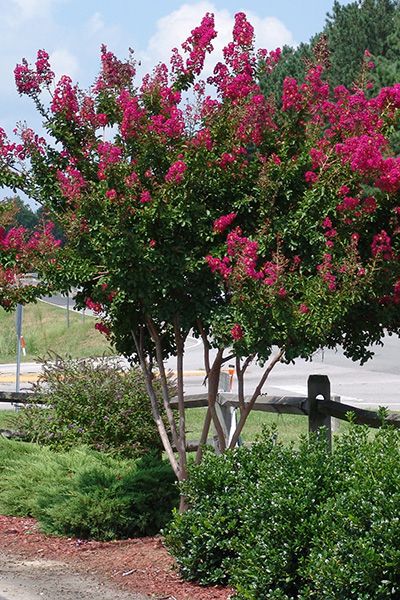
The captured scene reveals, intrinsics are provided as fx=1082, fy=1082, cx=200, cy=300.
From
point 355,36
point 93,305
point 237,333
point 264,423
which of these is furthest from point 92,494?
point 355,36

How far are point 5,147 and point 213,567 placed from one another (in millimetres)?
3264

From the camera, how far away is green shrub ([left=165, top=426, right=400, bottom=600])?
207 inches

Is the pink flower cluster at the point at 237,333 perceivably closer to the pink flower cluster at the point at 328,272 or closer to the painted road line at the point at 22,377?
the pink flower cluster at the point at 328,272

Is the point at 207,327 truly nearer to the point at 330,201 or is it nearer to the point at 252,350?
the point at 252,350

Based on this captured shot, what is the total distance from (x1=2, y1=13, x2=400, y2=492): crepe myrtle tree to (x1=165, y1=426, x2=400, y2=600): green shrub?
0.78m

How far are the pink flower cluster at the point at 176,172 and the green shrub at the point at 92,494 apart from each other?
284 cm

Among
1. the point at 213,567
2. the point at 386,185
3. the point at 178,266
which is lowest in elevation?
the point at 213,567

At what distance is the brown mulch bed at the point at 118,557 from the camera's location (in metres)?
6.82

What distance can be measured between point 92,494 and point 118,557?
2.76ft

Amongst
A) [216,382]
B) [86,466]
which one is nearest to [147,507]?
[86,466]

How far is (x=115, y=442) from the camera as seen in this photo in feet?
32.8

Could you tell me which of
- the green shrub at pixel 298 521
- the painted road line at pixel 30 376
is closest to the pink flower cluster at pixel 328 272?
the green shrub at pixel 298 521

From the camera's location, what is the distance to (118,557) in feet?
25.6

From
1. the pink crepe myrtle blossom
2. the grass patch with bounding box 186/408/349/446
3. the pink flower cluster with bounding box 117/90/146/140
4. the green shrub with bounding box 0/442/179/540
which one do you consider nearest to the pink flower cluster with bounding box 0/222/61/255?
the pink flower cluster with bounding box 117/90/146/140
